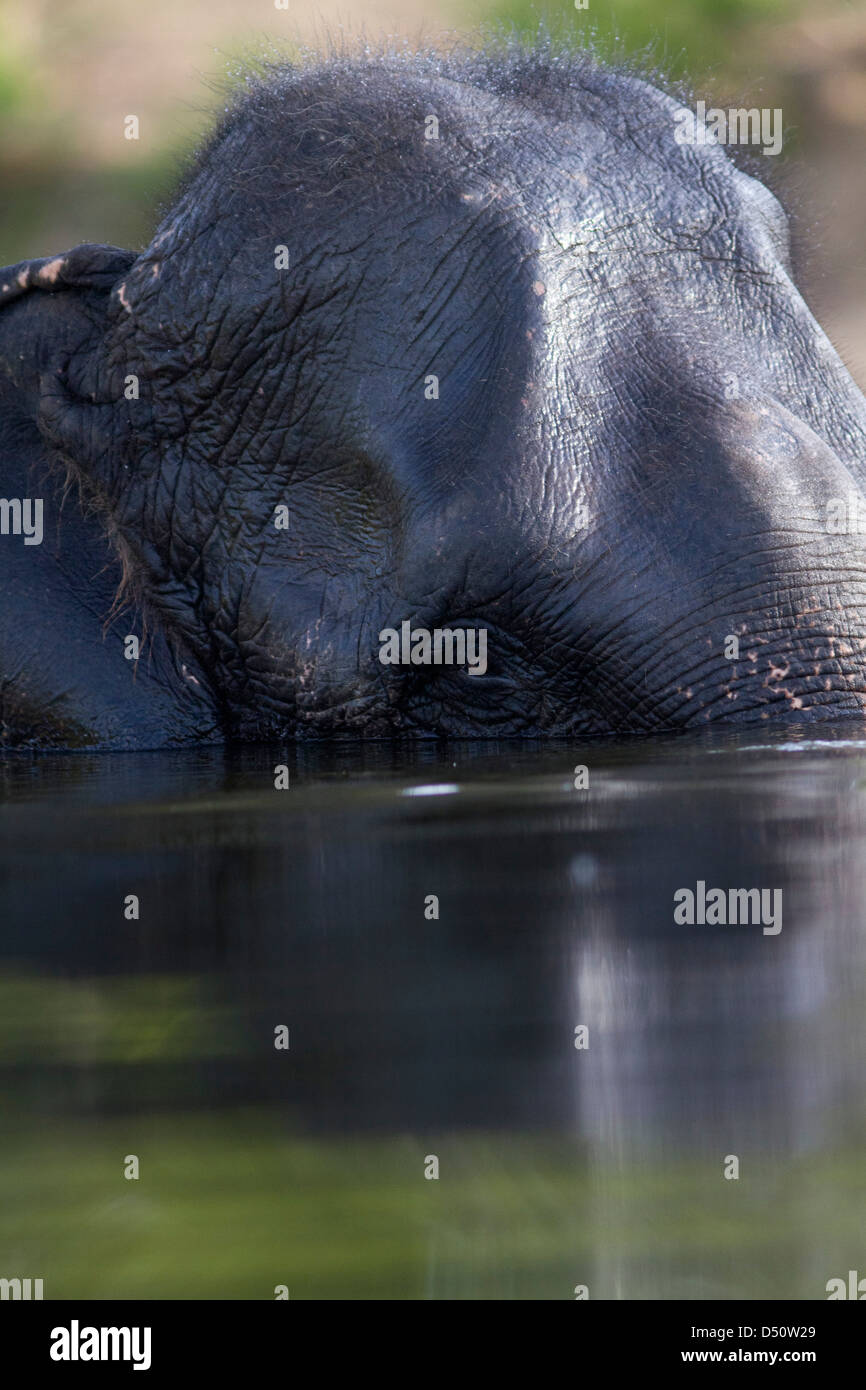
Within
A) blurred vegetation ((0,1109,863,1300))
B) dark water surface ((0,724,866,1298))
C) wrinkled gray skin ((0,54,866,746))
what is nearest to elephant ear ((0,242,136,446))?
wrinkled gray skin ((0,54,866,746))

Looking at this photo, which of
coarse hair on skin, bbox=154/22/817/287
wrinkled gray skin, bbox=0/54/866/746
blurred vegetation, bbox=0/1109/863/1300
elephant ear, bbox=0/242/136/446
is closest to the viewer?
blurred vegetation, bbox=0/1109/863/1300

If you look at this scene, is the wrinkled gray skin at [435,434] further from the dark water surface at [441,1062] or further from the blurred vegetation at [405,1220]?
the blurred vegetation at [405,1220]

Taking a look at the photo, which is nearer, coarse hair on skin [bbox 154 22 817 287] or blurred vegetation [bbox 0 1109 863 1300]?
blurred vegetation [bbox 0 1109 863 1300]

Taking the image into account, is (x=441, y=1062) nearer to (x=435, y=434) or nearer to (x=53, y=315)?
(x=435, y=434)

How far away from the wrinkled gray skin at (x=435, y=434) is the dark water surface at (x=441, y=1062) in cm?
145

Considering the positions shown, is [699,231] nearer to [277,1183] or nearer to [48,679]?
[48,679]

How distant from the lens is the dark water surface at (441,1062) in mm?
823

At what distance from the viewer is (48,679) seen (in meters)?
4.08

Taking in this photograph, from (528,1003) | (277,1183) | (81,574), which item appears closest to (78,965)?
(528,1003)

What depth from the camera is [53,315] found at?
14.0ft

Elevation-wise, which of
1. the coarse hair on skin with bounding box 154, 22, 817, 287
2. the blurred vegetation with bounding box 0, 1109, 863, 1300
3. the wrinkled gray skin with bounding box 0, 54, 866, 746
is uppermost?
the coarse hair on skin with bounding box 154, 22, 817, 287

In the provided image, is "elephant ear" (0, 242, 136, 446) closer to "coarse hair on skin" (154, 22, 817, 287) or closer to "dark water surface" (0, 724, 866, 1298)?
"coarse hair on skin" (154, 22, 817, 287)

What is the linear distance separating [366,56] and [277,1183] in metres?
3.68

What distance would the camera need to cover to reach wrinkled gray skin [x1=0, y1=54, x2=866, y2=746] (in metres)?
3.54
